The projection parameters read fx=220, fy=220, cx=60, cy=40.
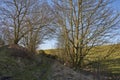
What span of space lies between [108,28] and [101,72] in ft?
8.98

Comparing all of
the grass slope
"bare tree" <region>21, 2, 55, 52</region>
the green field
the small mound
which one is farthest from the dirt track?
"bare tree" <region>21, 2, 55, 52</region>

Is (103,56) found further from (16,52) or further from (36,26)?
(36,26)

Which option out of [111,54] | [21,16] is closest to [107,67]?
[111,54]

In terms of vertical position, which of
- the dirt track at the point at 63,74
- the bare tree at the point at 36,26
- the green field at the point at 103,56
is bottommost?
the dirt track at the point at 63,74

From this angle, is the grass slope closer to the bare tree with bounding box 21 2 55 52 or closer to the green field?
the green field

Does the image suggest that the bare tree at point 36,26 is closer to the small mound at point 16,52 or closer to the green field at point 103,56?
the green field at point 103,56

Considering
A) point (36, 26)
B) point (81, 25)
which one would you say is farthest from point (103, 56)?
point (36, 26)

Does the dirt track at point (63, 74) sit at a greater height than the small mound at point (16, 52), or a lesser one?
lesser

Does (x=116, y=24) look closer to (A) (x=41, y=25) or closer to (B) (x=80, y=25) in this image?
(B) (x=80, y=25)

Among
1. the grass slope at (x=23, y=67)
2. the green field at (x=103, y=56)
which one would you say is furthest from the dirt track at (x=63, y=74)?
the green field at (x=103, y=56)

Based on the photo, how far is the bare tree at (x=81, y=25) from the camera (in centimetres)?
1362

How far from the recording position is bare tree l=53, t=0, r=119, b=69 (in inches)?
536

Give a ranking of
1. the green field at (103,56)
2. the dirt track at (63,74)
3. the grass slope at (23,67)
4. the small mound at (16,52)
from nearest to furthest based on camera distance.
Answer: the grass slope at (23,67) → the dirt track at (63,74) → the small mound at (16,52) → the green field at (103,56)

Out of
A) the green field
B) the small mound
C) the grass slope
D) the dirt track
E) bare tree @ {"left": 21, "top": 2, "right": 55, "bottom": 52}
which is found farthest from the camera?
bare tree @ {"left": 21, "top": 2, "right": 55, "bottom": 52}
